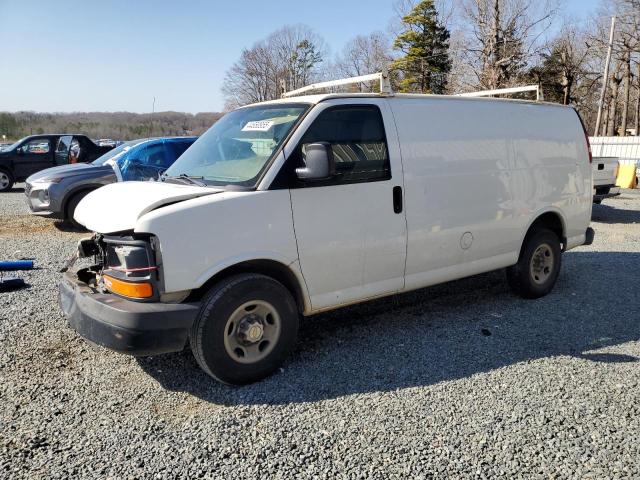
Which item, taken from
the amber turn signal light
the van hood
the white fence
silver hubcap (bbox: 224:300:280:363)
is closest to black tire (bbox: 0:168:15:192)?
the van hood

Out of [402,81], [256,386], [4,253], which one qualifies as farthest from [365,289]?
[402,81]

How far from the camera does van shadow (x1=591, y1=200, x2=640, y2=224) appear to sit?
11.7m

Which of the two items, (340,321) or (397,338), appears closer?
(397,338)

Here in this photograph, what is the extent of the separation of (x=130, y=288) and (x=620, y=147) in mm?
24880

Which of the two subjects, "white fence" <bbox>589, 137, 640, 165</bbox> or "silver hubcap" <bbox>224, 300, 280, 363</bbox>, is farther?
"white fence" <bbox>589, 137, 640, 165</bbox>

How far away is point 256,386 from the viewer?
3.75 metres

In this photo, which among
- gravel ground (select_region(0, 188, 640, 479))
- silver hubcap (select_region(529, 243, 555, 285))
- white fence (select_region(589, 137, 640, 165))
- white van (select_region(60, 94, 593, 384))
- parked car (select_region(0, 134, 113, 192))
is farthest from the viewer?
white fence (select_region(589, 137, 640, 165))

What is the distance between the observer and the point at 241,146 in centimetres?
419

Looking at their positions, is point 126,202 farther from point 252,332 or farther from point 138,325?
point 252,332

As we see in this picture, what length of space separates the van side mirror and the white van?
0.01m

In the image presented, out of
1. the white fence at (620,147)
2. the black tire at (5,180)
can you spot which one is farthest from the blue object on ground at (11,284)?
the white fence at (620,147)

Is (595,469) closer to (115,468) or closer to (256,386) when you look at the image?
(256,386)

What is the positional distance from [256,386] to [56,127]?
275 feet

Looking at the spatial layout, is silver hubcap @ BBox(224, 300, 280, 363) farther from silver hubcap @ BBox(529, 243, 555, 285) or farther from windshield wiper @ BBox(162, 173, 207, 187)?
silver hubcap @ BBox(529, 243, 555, 285)
